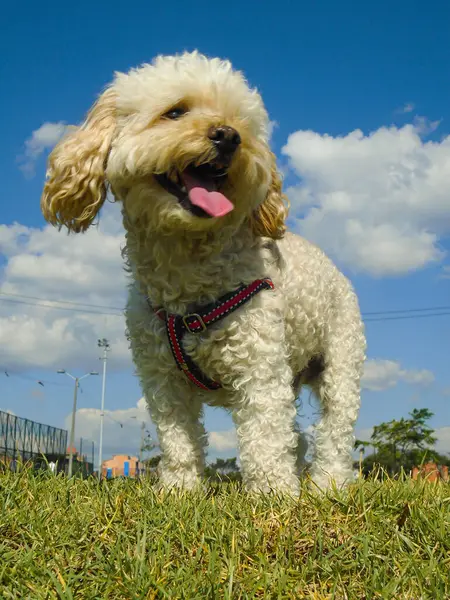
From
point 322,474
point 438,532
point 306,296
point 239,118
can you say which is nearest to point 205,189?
point 239,118

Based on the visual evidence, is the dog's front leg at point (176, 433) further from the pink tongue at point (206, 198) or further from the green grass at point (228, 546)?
the pink tongue at point (206, 198)

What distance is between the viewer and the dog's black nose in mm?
4527

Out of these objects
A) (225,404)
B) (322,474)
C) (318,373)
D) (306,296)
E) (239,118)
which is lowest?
(322,474)

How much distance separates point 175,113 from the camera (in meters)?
4.88

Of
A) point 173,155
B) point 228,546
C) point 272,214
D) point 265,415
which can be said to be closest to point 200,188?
point 173,155

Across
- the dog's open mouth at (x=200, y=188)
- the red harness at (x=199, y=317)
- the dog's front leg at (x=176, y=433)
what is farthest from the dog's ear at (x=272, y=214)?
the dog's front leg at (x=176, y=433)

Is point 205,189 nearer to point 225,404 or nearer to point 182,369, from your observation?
point 182,369

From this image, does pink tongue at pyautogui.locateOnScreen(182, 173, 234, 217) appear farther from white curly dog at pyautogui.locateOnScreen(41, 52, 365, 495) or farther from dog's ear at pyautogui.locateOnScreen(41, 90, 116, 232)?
dog's ear at pyautogui.locateOnScreen(41, 90, 116, 232)

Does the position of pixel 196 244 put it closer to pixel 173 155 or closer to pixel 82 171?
pixel 173 155

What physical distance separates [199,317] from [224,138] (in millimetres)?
1314

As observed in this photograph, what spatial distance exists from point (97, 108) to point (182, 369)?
2.01m

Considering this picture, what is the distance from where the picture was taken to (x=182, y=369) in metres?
5.47

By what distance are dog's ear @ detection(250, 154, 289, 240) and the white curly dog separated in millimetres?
11

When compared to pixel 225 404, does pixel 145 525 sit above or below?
below
